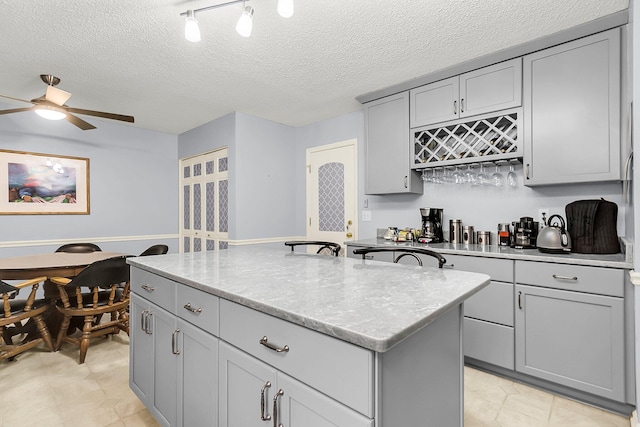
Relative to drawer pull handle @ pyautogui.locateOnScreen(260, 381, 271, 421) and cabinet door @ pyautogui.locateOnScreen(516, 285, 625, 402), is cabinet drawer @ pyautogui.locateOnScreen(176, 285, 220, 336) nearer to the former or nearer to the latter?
drawer pull handle @ pyautogui.locateOnScreen(260, 381, 271, 421)

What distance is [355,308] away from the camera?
3.14 feet

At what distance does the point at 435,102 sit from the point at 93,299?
11.3 ft

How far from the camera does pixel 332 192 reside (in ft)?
14.0

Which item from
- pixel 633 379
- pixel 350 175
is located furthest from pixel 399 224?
pixel 633 379

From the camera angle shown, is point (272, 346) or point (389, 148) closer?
point (272, 346)

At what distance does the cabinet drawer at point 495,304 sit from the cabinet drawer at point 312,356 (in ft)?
6.21

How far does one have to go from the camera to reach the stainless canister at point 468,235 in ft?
9.61

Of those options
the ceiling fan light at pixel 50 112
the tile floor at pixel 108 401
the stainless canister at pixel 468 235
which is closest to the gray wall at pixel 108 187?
the ceiling fan light at pixel 50 112

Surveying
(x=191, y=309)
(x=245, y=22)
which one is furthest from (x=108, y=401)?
(x=245, y=22)

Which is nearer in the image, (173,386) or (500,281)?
(173,386)

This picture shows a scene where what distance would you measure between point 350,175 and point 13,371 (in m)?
3.61

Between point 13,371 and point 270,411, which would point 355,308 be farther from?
point 13,371

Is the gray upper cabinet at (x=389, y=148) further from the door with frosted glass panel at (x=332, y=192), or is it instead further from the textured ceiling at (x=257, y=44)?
the door with frosted glass panel at (x=332, y=192)

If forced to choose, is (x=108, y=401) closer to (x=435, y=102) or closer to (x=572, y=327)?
(x=572, y=327)
